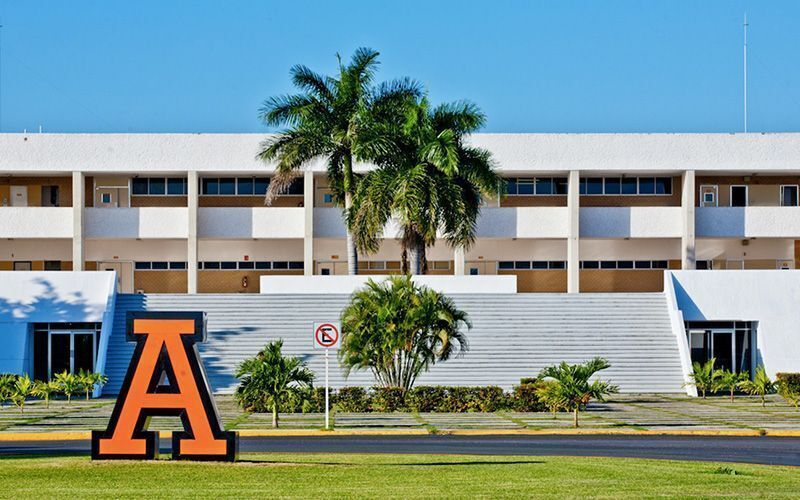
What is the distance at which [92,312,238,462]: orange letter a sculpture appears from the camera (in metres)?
15.8

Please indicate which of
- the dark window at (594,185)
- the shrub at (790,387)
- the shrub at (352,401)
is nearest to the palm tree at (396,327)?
the shrub at (352,401)

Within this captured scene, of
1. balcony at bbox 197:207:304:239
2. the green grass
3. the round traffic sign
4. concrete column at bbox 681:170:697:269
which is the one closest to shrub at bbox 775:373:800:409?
concrete column at bbox 681:170:697:269

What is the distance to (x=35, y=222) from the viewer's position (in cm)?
5016

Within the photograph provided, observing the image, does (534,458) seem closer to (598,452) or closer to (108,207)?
(598,452)

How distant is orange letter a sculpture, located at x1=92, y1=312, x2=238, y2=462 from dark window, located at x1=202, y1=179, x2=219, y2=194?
38174mm

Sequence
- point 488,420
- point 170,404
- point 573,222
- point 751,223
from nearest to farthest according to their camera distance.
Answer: point 170,404
point 488,420
point 573,222
point 751,223

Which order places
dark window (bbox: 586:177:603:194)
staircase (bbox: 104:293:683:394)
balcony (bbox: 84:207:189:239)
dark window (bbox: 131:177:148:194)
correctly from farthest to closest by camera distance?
dark window (bbox: 586:177:603:194)
dark window (bbox: 131:177:148:194)
balcony (bbox: 84:207:189:239)
staircase (bbox: 104:293:683:394)

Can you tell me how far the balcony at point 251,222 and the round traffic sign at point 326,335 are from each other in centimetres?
2499

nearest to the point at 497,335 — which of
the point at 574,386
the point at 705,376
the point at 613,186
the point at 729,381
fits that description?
the point at 705,376

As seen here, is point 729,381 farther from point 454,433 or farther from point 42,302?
point 42,302

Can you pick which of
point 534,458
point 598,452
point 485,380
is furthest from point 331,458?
point 485,380

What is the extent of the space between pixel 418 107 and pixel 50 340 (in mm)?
14661

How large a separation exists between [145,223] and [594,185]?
19.2 m

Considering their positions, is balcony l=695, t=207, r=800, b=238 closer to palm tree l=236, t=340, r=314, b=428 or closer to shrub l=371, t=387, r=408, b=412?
shrub l=371, t=387, r=408, b=412
